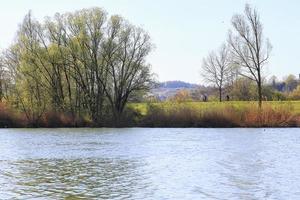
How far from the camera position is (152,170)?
25.4 m

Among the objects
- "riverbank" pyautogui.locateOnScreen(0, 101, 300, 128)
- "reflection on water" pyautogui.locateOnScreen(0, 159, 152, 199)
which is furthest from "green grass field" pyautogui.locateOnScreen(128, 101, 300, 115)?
"reflection on water" pyautogui.locateOnScreen(0, 159, 152, 199)

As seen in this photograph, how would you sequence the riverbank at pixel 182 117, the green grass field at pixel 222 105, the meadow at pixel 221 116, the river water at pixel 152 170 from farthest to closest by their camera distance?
the green grass field at pixel 222 105
the riverbank at pixel 182 117
the meadow at pixel 221 116
the river water at pixel 152 170

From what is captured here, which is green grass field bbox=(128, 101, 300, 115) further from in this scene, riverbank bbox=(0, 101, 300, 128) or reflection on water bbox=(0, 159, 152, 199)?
reflection on water bbox=(0, 159, 152, 199)

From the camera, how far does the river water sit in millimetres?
19531

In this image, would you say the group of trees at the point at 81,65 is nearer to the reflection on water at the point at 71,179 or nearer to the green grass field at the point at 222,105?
the green grass field at the point at 222,105

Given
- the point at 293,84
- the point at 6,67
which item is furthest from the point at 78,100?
the point at 293,84

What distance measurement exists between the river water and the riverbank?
20576 mm

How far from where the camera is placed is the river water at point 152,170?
19.5 meters

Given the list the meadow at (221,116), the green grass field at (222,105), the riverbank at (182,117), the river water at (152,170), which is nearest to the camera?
the river water at (152,170)

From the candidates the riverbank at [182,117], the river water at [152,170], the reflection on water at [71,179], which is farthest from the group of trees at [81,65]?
the reflection on water at [71,179]

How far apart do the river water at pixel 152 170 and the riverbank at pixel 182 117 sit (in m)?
20.6

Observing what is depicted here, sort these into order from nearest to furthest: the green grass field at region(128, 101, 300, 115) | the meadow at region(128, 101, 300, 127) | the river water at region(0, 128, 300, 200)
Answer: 1. the river water at region(0, 128, 300, 200)
2. the meadow at region(128, 101, 300, 127)
3. the green grass field at region(128, 101, 300, 115)

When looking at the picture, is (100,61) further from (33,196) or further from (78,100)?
(33,196)

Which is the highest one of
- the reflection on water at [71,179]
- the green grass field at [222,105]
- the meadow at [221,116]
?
the green grass field at [222,105]
